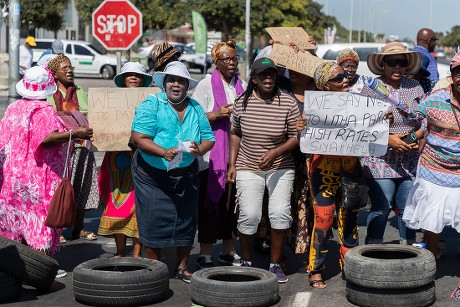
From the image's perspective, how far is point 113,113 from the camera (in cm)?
746

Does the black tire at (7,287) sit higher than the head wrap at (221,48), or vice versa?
the head wrap at (221,48)

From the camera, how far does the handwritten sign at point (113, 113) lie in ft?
24.3

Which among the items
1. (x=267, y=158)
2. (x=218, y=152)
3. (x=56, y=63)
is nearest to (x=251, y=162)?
(x=267, y=158)

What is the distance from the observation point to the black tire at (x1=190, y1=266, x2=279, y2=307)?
6098 millimetres

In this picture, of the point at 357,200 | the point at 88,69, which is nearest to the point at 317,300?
the point at 357,200

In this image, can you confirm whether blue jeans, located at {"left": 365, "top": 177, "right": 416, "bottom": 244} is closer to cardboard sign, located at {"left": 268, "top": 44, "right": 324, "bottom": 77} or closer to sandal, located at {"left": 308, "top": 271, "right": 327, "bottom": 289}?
sandal, located at {"left": 308, "top": 271, "right": 327, "bottom": 289}

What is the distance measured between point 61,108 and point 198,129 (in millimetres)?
2007

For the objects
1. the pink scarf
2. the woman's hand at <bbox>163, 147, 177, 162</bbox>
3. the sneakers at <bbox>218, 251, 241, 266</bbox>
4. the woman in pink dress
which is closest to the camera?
the woman's hand at <bbox>163, 147, 177, 162</bbox>

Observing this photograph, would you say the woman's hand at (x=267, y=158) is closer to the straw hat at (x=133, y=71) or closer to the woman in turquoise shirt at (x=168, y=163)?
the woman in turquoise shirt at (x=168, y=163)

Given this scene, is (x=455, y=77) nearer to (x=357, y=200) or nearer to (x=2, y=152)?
(x=357, y=200)

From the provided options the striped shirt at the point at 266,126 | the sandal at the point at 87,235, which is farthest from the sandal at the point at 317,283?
the sandal at the point at 87,235

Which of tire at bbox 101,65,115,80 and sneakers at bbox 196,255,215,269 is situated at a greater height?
tire at bbox 101,65,115,80

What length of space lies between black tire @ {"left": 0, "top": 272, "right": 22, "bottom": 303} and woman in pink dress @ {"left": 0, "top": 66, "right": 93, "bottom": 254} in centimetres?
53

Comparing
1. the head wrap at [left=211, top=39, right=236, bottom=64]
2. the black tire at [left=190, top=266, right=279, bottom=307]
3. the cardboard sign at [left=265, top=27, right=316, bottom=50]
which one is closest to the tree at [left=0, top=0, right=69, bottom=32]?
the cardboard sign at [left=265, top=27, right=316, bottom=50]
